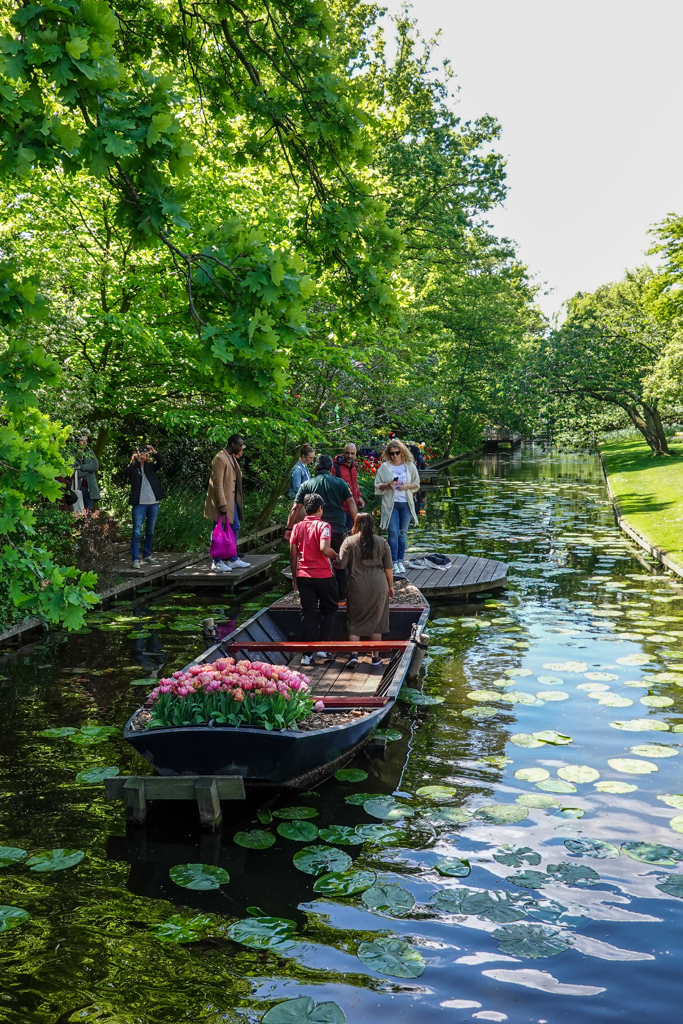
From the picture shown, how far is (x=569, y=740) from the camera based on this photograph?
726cm

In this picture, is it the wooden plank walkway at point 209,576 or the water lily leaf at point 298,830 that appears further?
the wooden plank walkway at point 209,576

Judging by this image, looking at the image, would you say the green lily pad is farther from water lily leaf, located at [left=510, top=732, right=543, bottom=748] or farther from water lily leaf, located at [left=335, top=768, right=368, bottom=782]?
water lily leaf, located at [left=510, top=732, right=543, bottom=748]

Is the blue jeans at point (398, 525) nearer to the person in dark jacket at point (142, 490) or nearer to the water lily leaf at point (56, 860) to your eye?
the person in dark jacket at point (142, 490)

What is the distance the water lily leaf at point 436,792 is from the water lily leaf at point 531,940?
167 centimetres

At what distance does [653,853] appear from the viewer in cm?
529

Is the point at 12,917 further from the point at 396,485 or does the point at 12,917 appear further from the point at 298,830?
the point at 396,485

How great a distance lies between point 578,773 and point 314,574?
11.6 ft

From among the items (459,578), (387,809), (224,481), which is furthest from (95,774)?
(459,578)

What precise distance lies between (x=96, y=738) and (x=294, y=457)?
12.5 m

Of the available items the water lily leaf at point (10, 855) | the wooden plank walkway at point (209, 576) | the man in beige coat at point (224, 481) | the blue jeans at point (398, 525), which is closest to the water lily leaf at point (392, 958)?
the water lily leaf at point (10, 855)

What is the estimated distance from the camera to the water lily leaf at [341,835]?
5535 mm

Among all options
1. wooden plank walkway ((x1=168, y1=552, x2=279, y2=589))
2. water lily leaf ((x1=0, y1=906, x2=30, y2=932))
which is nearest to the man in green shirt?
wooden plank walkway ((x1=168, y1=552, x2=279, y2=589))

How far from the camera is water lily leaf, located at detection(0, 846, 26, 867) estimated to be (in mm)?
5281

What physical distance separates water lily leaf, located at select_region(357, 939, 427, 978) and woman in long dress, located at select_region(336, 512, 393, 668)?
15.4ft
